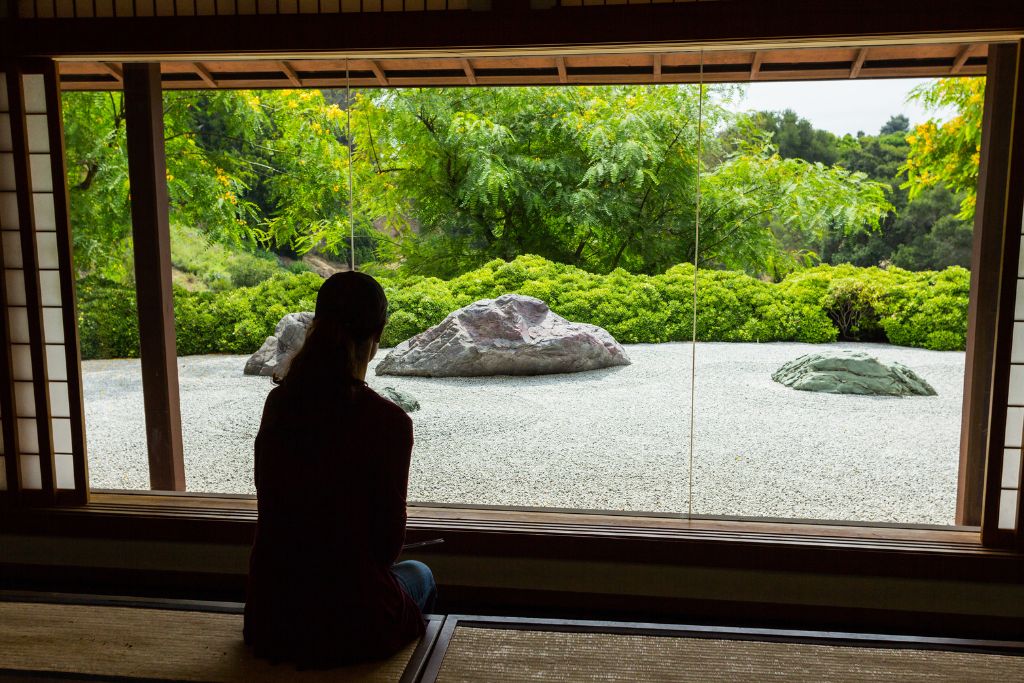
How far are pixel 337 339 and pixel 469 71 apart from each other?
5.91ft

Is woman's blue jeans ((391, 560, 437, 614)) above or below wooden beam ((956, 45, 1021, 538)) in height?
below

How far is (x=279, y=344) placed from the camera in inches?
162

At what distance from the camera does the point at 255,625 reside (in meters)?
1.43

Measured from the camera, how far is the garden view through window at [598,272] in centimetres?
303

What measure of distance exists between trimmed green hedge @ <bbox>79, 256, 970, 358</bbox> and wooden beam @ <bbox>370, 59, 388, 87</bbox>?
1087mm

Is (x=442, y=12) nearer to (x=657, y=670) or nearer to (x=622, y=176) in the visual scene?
(x=622, y=176)

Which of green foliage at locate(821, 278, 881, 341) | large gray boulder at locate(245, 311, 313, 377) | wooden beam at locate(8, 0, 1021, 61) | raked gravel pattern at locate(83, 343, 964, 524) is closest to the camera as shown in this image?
wooden beam at locate(8, 0, 1021, 61)

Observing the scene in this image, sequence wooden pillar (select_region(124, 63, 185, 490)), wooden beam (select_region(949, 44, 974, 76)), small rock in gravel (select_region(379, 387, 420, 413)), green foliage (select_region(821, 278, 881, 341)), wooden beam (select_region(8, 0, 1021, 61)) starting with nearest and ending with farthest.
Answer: wooden beam (select_region(8, 0, 1021, 61)) < wooden beam (select_region(949, 44, 974, 76)) < wooden pillar (select_region(124, 63, 185, 490)) < green foliage (select_region(821, 278, 881, 341)) < small rock in gravel (select_region(379, 387, 420, 413))

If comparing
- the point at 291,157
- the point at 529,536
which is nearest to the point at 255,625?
the point at 529,536

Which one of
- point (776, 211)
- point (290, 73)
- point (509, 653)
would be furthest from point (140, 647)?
point (776, 211)

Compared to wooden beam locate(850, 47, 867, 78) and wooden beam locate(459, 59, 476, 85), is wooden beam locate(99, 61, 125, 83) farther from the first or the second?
wooden beam locate(850, 47, 867, 78)

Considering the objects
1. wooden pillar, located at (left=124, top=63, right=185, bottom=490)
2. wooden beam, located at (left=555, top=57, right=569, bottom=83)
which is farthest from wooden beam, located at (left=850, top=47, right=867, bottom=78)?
wooden pillar, located at (left=124, top=63, right=185, bottom=490)

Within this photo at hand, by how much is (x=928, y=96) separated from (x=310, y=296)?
3.28m

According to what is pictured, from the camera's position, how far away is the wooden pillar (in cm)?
283
